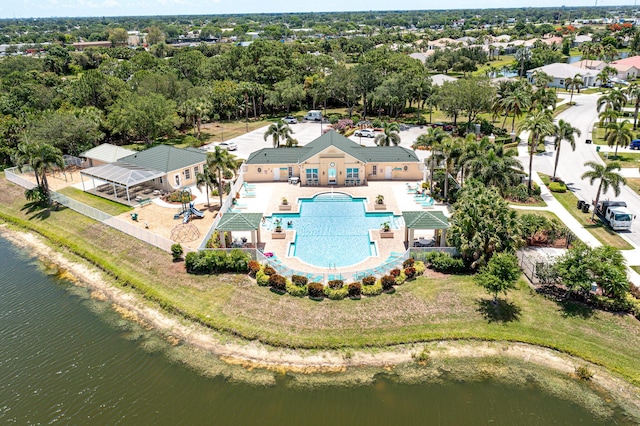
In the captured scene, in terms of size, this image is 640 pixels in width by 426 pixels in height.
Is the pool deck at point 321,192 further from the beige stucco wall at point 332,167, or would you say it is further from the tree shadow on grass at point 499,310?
the tree shadow on grass at point 499,310

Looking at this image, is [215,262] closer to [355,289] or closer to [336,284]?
[336,284]

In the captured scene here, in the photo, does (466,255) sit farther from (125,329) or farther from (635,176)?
(635,176)

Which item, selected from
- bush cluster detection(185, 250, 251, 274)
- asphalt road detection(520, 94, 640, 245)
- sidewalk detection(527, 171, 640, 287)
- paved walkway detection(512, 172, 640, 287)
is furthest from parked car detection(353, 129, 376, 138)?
bush cluster detection(185, 250, 251, 274)

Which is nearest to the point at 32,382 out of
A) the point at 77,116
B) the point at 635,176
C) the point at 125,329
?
the point at 125,329

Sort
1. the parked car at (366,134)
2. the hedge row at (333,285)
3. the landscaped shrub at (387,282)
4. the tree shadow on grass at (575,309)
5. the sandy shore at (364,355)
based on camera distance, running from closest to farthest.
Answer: the sandy shore at (364,355) < the tree shadow on grass at (575,309) < the hedge row at (333,285) < the landscaped shrub at (387,282) < the parked car at (366,134)

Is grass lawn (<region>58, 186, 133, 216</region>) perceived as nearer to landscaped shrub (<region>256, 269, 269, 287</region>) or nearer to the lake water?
the lake water

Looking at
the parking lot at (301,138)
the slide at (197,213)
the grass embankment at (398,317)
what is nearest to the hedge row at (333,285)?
the grass embankment at (398,317)
